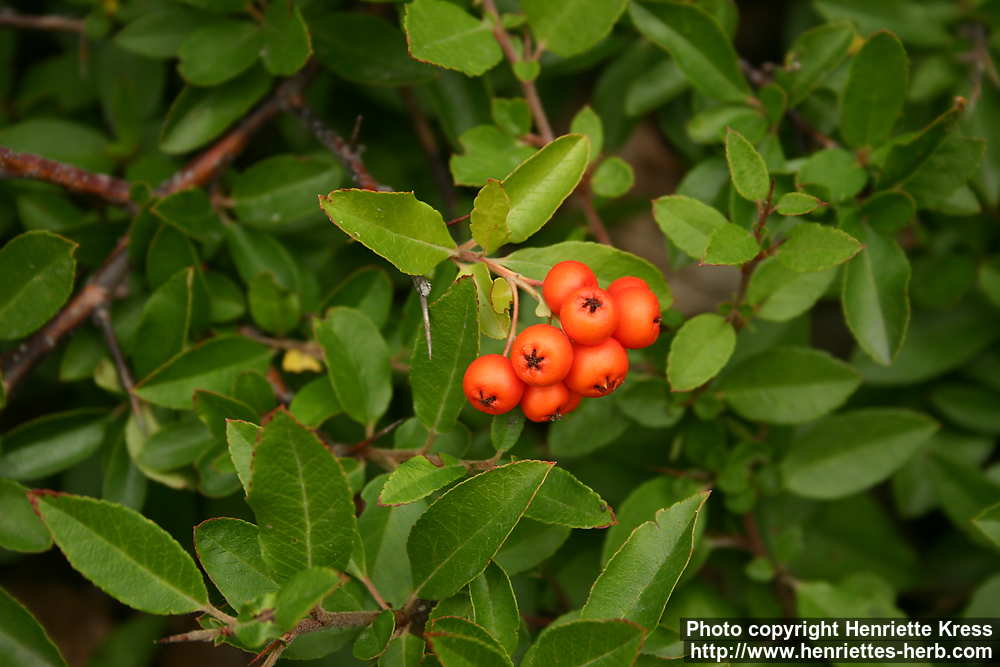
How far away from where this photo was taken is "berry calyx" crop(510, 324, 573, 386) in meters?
1.58

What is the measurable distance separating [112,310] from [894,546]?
3166mm

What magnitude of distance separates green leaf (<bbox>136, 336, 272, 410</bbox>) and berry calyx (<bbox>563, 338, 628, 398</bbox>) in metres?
1.15

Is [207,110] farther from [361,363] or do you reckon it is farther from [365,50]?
[361,363]

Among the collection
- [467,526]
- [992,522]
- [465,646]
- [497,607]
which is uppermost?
[467,526]

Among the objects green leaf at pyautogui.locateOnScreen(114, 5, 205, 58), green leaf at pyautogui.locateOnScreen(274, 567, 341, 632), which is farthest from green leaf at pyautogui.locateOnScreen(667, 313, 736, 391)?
green leaf at pyautogui.locateOnScreen(114, 5, 205, 58)

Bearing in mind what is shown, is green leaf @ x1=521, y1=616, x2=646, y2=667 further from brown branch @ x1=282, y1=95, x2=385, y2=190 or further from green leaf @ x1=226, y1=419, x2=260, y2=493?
brown branch @ x1=282, y1=95, x2=385, y2=190

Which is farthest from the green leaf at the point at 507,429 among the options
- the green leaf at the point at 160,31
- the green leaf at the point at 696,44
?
the green leaf at the point at 160,31

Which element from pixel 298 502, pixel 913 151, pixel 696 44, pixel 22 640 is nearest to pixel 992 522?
pixel 913 151

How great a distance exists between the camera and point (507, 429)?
1858 mm

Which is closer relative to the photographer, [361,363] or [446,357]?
[446,357]

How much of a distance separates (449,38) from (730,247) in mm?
956

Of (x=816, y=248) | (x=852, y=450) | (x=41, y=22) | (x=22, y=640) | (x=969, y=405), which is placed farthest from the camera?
(x=969, y=405)

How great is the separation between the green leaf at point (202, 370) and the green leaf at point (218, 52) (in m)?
0.86

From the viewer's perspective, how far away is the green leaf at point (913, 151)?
217 cm
